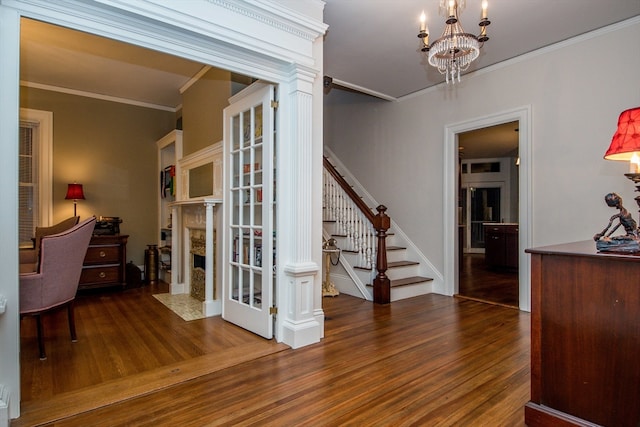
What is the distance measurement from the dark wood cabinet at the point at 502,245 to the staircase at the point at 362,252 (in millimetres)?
2561

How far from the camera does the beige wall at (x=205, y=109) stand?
4.04 meters

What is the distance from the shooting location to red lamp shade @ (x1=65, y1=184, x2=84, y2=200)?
4.93 metres

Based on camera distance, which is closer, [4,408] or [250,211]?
[4,408]

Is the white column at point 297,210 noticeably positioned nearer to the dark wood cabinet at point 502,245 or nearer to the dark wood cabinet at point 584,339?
the dark wood cabinet at point 584,339

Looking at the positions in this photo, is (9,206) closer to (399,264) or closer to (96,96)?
(399,264)

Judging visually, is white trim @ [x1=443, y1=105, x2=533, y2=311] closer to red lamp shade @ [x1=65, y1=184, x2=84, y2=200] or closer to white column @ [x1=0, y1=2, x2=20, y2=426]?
white column @ [x1=0, y1=2, x2=20, y2=426]

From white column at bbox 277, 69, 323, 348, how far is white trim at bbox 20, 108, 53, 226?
4.20 meters

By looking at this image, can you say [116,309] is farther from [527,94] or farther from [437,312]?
[527,94]

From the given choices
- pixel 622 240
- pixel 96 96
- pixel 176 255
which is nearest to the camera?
pixel 622 240

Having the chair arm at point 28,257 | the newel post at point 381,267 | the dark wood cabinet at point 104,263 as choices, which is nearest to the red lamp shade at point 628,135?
the newel post at point 381,267

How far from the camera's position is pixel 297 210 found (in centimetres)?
278

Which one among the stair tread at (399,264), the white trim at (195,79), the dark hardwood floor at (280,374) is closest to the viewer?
the dark hardwood floor at (280,374)

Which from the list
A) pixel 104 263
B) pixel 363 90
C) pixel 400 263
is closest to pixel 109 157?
pixel 104 263

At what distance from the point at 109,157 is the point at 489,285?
6213 millimetres
